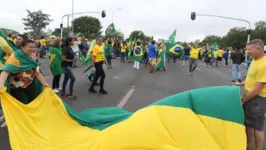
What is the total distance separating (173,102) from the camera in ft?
12.0

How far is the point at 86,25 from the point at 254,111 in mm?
106382

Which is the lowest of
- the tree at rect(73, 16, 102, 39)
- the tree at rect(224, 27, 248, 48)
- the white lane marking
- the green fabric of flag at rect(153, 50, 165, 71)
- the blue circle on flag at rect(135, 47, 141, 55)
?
the white lane marking

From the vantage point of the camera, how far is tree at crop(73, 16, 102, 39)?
108 m

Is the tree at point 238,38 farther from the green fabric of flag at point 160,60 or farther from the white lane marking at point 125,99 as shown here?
the white lane marking at point 125,99

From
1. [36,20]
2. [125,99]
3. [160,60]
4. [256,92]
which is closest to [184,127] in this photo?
[256,92]

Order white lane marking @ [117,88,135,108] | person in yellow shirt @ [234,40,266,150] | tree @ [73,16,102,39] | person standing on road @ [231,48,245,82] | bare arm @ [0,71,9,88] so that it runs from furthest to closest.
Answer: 1. tree @ [73,16,102,39]
2. person standing on road @ [231,48,245,82]
3. white lane marking @ [117,88,135,108]
4. bare arm @ [0,71,9,88]
5. person in yellow shirt @ [234,40,266,150]

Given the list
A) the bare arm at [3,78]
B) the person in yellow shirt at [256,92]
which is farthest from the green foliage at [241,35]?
the bare arm at [3,78]

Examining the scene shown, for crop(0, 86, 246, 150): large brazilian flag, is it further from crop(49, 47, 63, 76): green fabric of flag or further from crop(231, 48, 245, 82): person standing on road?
crop(231, 48, 245, 82): person standing on road

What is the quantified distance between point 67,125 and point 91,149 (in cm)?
134

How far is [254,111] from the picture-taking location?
4.33 meters

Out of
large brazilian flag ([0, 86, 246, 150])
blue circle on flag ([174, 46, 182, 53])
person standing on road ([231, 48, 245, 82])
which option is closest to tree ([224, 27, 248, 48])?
blue circle on flag ([174, 46, 182, 53])

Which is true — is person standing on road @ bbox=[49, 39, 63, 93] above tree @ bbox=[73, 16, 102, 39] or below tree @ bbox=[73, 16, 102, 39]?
below

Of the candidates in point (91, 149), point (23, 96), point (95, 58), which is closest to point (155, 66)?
point (95, 58)

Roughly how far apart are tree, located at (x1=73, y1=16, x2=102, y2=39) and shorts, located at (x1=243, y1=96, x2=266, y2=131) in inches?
4137
